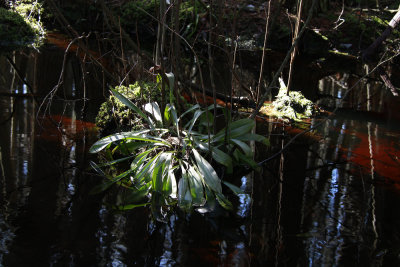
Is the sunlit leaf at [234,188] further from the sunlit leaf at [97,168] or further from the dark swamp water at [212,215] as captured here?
the sunlit leaf at [97,168]

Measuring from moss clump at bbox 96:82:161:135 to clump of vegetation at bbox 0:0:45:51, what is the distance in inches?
138

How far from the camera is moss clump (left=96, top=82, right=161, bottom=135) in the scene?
10.9 feet

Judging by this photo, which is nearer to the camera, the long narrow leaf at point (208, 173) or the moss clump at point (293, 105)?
the long narrow leaf at point (208, 173)

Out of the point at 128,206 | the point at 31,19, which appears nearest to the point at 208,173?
the point at 128,206

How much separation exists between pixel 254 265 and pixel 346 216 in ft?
2.50

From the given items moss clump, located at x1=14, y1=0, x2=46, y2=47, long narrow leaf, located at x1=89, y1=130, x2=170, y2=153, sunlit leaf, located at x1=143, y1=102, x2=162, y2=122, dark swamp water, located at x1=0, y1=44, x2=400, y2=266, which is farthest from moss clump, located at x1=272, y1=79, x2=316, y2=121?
moss clump, located at x1=14, y1=0, x2=46, y2=47

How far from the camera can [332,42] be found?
8.10 meters

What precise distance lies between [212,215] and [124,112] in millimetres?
1391

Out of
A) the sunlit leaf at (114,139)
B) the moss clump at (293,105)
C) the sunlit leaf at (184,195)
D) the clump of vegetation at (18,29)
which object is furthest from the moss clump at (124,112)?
the clump of vegetation at (18,29)

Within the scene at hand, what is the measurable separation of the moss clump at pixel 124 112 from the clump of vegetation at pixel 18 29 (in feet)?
11.5

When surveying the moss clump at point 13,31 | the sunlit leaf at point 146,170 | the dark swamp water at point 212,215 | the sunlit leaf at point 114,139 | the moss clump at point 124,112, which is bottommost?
the dark swamp water at point 212,215

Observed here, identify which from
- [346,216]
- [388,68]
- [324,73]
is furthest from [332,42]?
[346,216]

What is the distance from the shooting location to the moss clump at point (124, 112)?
3.31m

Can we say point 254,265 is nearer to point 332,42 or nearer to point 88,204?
point 88,204
